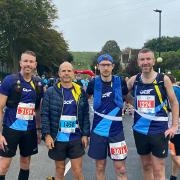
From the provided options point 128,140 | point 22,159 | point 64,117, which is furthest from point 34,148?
point 128,140

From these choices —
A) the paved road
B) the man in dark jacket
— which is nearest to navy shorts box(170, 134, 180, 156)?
the paved road

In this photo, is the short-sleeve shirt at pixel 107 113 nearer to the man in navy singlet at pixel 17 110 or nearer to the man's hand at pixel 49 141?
the man's hand at pixel 49 141

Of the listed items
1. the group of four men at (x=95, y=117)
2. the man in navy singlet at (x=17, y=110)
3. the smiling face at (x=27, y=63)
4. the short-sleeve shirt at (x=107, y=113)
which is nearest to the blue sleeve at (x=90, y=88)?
the group of four men at (x=95, y=117)

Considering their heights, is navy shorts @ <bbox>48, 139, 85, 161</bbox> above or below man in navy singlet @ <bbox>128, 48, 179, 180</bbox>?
below

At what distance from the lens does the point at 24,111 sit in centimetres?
611

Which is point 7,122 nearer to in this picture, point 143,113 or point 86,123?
point 86,123

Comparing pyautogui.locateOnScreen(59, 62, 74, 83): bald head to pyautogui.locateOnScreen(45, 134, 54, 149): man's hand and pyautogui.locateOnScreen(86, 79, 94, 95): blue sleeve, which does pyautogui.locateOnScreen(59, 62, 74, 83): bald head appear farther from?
pyautogui.locateOnScreen(45, 134, 54, 149): man's hand

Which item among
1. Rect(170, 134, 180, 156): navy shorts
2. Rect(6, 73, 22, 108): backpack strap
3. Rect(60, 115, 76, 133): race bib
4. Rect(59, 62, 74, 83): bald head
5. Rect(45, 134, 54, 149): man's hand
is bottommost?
Rect(170, 134, 180, 156): navy shorts

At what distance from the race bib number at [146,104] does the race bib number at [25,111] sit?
156cm

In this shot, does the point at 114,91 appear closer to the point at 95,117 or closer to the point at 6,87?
the point at 95,117

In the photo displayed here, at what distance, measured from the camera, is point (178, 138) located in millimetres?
7160

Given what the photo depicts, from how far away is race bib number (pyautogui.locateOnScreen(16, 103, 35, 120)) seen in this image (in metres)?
6.07

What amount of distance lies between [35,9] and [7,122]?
158 ft

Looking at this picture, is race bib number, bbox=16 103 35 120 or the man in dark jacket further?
race bib number, bbox=16 103 35 120
